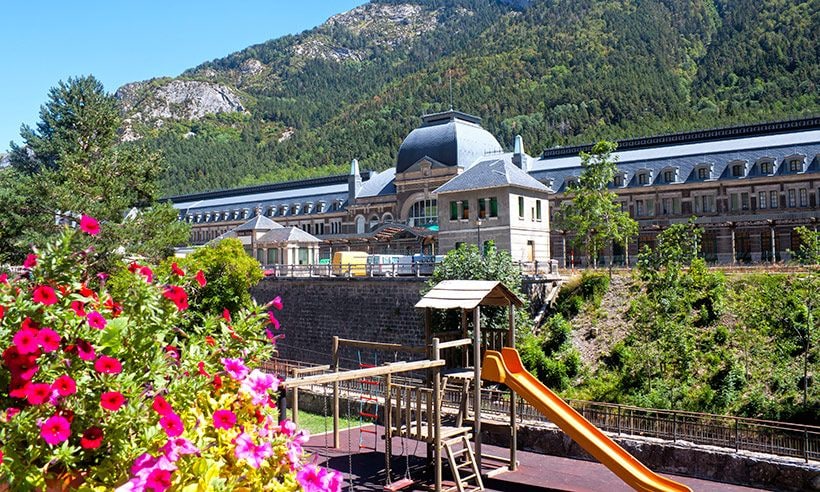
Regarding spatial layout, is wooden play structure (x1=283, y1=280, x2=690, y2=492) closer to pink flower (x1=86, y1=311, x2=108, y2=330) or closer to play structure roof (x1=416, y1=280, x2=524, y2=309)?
play structure roof (x1=416, y1=280, x2=524, y2=309)

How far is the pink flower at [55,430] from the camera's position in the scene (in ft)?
16.5

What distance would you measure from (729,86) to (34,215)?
10881cm

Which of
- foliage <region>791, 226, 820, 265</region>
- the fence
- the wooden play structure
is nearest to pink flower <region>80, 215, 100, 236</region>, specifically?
the wooden play structure

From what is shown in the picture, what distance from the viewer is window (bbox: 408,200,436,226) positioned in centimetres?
6166

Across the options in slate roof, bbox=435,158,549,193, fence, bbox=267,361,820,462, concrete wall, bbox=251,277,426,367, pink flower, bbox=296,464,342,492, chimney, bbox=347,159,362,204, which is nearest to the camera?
pink flower, bbox=296,464,342,492

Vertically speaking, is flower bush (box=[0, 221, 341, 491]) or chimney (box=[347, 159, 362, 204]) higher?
chimney (box=[347, 159, 362, 204])

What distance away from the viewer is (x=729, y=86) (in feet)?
384

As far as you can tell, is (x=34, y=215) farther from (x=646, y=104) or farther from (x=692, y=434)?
(x=646, y=104)

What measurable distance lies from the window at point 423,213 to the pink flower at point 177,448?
181ft

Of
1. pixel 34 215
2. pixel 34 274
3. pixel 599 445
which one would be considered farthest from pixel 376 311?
pixel 34 274

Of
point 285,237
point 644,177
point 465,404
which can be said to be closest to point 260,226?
point 285,237

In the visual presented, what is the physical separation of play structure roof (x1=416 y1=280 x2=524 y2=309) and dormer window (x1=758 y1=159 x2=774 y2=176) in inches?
1664

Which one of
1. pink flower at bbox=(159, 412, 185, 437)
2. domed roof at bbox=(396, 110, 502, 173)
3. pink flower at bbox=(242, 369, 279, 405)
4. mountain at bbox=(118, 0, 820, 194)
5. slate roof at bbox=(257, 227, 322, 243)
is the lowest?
pink flower at bbox=(159, 412, 185, 437)

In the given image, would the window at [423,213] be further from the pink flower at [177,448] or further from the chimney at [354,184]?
the pink flower at [177,448]
